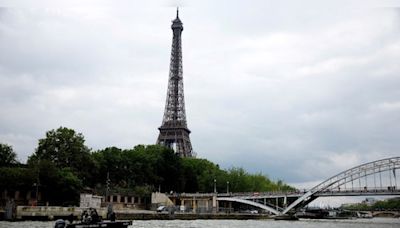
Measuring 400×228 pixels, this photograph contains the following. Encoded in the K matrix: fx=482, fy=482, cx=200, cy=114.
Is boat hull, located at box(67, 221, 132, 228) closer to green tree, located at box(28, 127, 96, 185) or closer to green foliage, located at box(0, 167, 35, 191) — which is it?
green foliage, located at box(0, 167, 35, 191)

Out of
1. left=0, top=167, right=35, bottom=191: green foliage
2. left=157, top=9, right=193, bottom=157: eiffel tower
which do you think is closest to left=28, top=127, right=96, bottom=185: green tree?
left=0, top=167, right=35, bottom=191: green foliage

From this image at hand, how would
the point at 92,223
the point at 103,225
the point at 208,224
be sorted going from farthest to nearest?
the point at 208,224 < the point at 103,225 < the point at 92,223

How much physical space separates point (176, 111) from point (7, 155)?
47218mm

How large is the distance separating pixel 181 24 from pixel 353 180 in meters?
65.0

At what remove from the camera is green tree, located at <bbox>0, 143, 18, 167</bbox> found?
6989cm

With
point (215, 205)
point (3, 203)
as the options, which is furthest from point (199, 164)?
point (3, 203)

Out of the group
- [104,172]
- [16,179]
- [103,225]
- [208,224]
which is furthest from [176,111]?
[103,225]

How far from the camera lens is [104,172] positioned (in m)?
80.6

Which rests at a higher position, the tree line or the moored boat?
the tree line

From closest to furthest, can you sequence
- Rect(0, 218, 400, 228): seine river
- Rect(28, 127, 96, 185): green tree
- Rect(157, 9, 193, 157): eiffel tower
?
Rect(0, 218, 400, 228): seine river < Rect(28, 127, 96, 185): green tree < Rect(157, 9, 193, 157): eiffel tower

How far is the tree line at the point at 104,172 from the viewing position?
202 feet

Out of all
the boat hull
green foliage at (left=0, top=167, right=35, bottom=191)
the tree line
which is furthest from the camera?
the tree line

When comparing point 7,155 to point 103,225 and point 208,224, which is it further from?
point 103,225

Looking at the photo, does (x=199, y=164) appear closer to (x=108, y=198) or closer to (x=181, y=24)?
(x=108, y=198)
